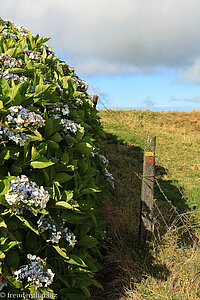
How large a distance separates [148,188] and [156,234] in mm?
915

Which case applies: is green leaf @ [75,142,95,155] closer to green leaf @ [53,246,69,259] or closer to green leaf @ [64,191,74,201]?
green leaf @ [64,191,74,201]

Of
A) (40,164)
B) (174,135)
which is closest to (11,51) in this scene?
(40,164)

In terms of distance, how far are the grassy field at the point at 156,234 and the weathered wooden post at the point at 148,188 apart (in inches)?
6.8

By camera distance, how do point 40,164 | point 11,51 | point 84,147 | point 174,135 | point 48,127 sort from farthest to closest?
point 174,135, point 11,51, point 84,147, point 48,127, point 40,164

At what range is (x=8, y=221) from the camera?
1946 mm

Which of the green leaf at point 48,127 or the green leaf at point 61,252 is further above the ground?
the green leaf at point 48,127

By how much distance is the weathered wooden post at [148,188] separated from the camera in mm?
4008

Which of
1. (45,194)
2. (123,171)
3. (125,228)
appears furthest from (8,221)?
(123,171)

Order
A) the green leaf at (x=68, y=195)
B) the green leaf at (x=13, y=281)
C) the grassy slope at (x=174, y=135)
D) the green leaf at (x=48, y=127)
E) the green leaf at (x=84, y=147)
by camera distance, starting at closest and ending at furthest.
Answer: the green leaf at (x=13, y=281)
the green leaf at (x=68, y=195)
the green leaf at (x=48, y=127)
the green leaf at (x=84, y=147)
the grassy slope at (x=174, y=135)

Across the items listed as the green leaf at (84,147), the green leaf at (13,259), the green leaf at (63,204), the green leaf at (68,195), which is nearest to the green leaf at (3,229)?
the green leaf at (13,259)

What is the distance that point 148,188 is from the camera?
13.2 feet

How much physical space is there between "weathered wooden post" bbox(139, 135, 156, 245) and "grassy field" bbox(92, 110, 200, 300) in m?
0.17

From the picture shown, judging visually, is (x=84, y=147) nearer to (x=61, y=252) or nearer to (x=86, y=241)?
(x=86, y=241)

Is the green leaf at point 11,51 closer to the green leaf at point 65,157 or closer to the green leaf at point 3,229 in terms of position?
the green leaf at point 65,157
